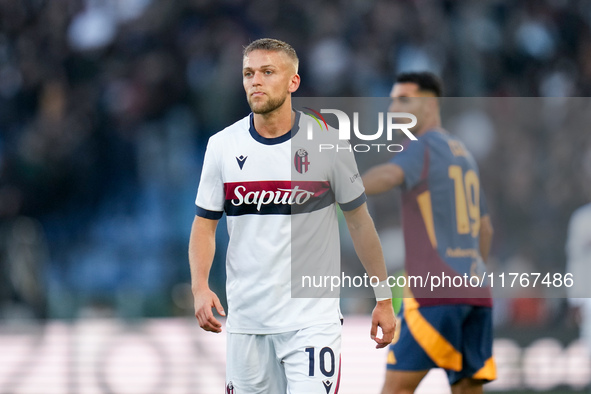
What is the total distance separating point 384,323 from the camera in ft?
13.2

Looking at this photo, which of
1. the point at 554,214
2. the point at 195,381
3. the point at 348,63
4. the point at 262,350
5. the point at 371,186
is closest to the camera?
the point at 262,350

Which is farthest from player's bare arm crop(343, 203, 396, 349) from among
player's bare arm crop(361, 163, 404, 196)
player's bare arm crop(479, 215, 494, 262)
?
player's bare arm crop(479, 215, 494, 262)

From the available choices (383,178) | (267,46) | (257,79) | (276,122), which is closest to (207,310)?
(276,122)

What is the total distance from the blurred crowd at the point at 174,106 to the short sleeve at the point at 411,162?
10.6ft

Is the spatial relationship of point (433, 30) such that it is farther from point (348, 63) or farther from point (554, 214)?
point (554, 214)

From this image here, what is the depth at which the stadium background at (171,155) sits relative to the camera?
7.50m

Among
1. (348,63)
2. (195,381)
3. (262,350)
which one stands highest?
(348,63)

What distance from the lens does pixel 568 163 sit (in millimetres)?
8969

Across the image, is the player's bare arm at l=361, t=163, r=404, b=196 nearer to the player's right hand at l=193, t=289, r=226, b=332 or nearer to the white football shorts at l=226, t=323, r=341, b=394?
the white football shorts at l=226, t=323, r=341, b=394

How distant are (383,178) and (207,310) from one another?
1.63 metres

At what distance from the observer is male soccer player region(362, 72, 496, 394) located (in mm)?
5035

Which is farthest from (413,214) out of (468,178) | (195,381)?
(195,381)

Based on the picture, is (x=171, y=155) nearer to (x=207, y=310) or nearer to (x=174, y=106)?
(x=174, y=106)

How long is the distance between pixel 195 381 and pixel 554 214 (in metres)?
4.05
